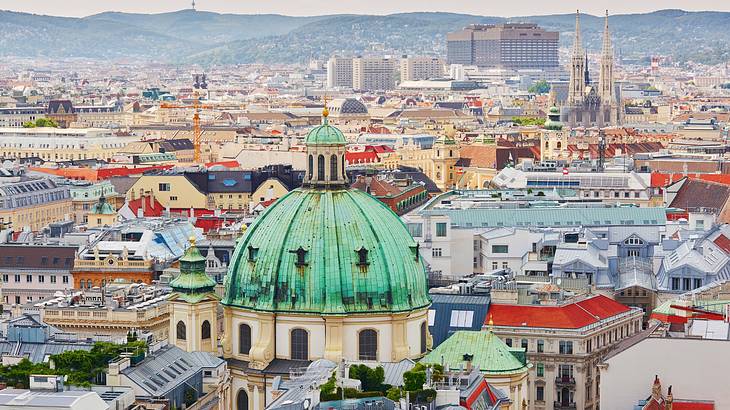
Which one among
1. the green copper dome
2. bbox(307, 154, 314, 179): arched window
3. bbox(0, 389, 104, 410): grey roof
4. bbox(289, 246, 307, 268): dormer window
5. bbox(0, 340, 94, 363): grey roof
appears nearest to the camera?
bbox(0, 389, 104, 410): grey roof

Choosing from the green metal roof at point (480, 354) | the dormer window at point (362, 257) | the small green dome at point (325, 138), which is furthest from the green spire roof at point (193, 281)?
the green metal roof at point (480, 354)

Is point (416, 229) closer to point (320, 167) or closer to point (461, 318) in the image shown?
point (461, 318)

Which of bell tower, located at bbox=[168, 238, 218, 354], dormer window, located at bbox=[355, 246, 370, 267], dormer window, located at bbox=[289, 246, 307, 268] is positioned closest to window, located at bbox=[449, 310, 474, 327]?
dormer window, located at bbox=[355, 246, 370, 267]

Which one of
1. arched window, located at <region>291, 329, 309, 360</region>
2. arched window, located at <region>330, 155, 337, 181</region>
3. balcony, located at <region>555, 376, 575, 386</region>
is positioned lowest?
balcony, located at <region>555, 376, 575, 386</region>

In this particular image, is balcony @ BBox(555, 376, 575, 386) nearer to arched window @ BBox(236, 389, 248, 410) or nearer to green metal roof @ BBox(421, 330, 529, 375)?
green metal roof @ BBox(421, 330, 529, 375)

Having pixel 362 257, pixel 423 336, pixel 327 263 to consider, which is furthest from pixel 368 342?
pixel 327 263
